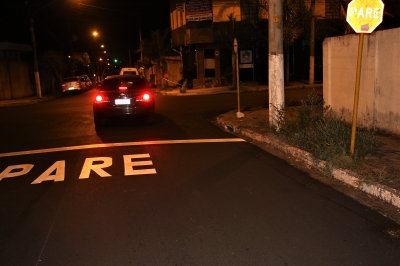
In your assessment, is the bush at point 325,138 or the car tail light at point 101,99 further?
the car tail light at point 101,99

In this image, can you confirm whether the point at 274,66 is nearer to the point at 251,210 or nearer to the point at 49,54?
the point at 251,210

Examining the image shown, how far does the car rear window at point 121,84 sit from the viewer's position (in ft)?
43.9

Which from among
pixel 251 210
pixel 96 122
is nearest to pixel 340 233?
pixel 251 210

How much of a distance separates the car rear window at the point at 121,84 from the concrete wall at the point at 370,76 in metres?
5.65

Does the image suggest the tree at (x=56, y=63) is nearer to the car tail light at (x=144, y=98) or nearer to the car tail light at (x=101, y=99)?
the car tail light at (x=101, y=99)

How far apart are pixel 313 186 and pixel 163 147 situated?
4.23 metres

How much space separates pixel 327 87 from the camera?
40.2 ft

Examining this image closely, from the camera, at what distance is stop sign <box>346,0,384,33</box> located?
699 centimetres

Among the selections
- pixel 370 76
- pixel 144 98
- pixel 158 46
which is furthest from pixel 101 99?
pixel 158 46

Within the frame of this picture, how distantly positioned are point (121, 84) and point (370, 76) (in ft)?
23.9

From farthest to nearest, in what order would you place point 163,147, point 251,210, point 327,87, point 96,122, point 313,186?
point 96,122 → point 327,87 → point 163,147 → point 313,186 → point 251,210

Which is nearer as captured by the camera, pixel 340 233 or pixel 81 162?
pixel 340 233

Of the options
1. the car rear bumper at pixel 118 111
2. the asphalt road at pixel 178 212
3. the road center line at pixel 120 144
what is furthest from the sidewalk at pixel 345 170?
the car rear bumper at pixel 118 111

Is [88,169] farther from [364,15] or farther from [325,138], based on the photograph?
[364,15]
